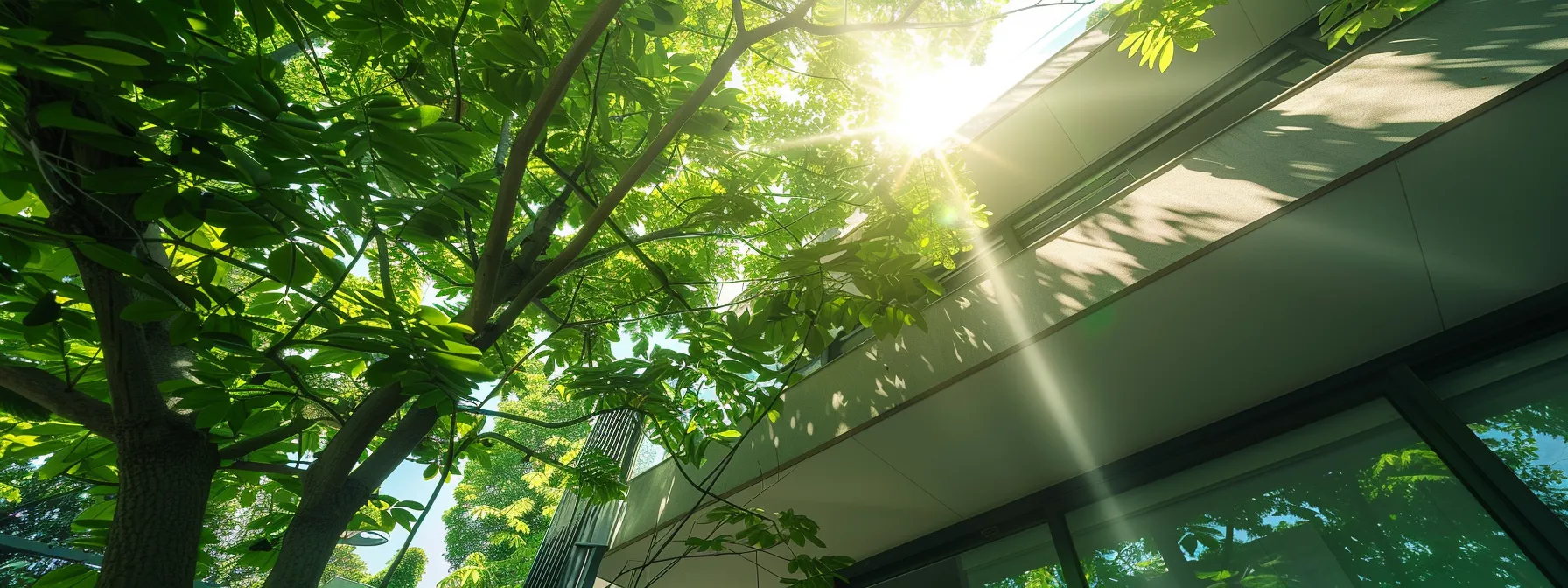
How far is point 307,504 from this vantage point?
175 centimetres

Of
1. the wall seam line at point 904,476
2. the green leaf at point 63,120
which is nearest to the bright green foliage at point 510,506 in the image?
the wall seam line at point 904,476

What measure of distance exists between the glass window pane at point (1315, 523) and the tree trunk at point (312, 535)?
3.80m

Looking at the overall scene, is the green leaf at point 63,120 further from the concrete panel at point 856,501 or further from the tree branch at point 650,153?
the concrete panel at point 856,501

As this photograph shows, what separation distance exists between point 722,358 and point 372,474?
1.67 metres

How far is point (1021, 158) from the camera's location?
18.5ft

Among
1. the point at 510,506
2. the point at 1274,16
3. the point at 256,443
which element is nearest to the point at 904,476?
the point at 256,443

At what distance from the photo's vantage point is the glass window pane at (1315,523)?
2.62 m

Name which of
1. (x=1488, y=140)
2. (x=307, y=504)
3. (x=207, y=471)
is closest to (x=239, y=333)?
(x=207, y=471)

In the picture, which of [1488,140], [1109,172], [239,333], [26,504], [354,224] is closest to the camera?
[354,224]

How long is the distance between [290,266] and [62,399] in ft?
2.73

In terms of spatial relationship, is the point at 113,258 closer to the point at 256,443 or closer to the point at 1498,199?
the point at 256,443

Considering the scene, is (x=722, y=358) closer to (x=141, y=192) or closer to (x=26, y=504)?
(x=141, y=192)

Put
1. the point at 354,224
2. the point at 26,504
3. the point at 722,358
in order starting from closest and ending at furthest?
1. the point at 354,224
2. the point at 26,504
3. the point at 722,358

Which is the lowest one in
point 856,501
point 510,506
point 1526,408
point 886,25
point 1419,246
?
point 1526,408
